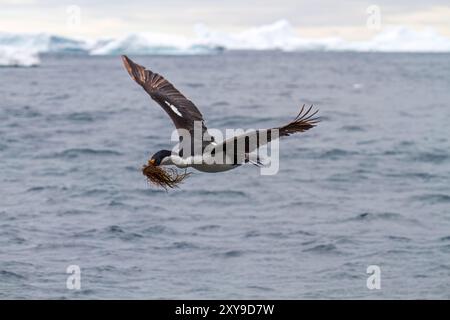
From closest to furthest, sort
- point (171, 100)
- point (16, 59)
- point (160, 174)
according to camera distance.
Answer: point (160, 174), point (171, 100), point (16, 59)

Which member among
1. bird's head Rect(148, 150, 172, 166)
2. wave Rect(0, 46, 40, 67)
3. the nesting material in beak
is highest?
wave Rect(0, 46, 40, 67)

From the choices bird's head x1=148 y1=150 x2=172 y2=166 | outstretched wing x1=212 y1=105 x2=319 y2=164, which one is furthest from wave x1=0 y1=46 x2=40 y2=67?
outstretched wing x1=212 y1=105 x2=319 y2=164

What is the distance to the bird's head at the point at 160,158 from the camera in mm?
9297

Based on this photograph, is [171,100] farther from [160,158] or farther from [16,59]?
[16,59]

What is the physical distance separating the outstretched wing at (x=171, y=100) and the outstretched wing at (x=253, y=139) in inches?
26.7

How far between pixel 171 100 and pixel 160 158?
2298 mm

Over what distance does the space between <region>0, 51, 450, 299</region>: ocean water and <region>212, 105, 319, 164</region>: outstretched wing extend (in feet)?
21.2

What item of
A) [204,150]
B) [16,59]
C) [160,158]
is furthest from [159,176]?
[16,59]

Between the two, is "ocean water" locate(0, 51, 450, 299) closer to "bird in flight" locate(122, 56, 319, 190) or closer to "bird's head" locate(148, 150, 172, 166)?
"bird in flight" locate(122, 56, 319, 190)

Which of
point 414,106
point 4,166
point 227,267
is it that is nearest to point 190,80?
point 414,106

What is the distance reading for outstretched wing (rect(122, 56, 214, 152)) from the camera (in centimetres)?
1091

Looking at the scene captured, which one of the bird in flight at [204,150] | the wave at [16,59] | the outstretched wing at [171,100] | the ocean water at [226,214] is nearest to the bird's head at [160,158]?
the bird in flight at [204,150]

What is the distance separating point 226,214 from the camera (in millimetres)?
22359

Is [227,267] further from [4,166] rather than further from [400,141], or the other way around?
[400,141]
